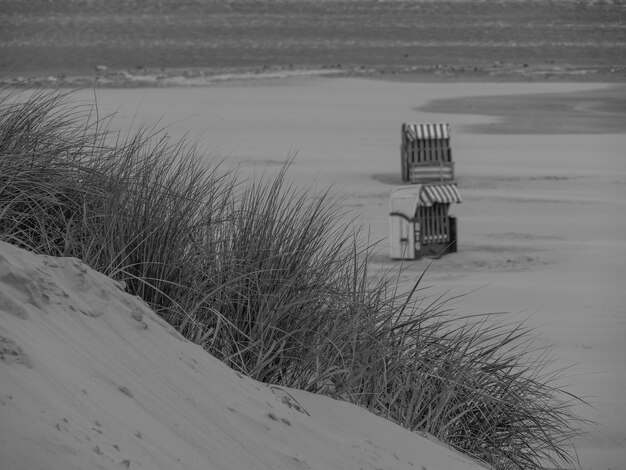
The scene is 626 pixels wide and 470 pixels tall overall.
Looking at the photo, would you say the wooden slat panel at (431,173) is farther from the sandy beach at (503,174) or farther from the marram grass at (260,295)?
the marram grass at (260,295)

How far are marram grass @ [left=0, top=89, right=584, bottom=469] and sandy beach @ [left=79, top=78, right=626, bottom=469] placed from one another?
1.09 m

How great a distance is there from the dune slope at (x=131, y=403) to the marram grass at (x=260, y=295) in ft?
1.11

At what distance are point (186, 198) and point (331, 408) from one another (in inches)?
45.5

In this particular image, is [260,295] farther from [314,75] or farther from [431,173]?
[314,75]

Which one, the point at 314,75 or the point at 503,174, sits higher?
the point at 503,174

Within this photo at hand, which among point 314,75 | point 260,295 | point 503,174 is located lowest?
point 314,75

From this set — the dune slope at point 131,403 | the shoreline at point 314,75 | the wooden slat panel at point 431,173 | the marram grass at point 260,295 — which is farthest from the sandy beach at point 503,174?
the shoreline at point 314,75

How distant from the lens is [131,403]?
2834mm

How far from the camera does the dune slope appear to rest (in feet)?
8.23

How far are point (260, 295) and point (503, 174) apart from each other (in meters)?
11.9

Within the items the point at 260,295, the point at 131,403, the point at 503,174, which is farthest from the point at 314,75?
the point at 131,403

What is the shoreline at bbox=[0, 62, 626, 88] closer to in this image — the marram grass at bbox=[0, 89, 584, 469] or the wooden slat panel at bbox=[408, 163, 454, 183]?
the wooden slat panel at bbox=[408, 163, 454, 183]

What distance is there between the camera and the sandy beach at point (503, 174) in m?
7.46

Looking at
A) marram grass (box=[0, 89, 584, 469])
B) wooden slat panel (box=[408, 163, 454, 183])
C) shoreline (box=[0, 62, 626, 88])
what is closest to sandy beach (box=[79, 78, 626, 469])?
wooden slat panel (box=[408, 163, 454, 183])
